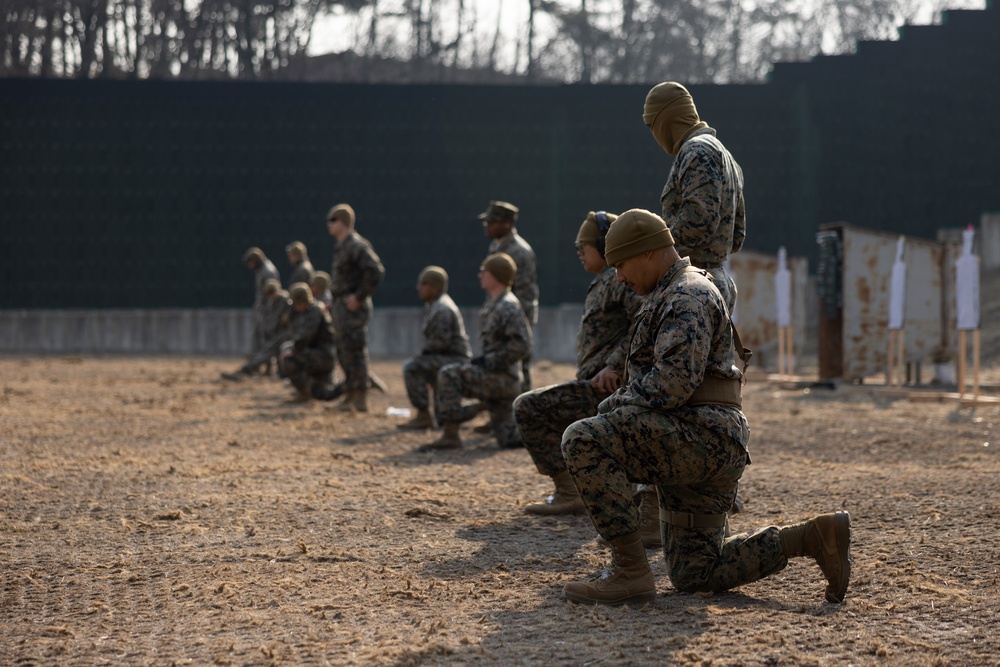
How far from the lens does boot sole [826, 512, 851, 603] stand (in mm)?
4328

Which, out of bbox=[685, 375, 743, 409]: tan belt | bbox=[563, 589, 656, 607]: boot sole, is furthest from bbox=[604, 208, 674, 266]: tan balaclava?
bbox=[563, 589, 656, 607]: boot sole

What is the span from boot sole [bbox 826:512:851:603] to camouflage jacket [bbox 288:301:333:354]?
9.07 m

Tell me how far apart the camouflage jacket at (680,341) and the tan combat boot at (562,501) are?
→ 7.14 ft

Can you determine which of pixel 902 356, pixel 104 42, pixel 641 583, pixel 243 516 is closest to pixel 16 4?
pixel 104 42

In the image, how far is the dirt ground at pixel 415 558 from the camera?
13.2 feet

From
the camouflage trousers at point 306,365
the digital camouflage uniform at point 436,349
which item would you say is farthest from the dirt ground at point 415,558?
the camouflage trousers at point 306,365

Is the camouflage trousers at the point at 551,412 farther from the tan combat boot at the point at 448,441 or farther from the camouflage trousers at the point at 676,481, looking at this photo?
the tan combat boot at the point at 448,441

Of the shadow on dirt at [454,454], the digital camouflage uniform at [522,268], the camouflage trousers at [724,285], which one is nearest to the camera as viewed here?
the camouflage trousers at [724,285]

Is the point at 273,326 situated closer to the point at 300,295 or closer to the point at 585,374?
the point at 300,295

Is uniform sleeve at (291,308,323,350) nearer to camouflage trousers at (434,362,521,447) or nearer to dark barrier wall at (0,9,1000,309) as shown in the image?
camouflage trousers at (434,362,521,447)

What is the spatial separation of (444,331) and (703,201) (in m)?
5.20

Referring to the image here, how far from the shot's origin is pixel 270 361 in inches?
674

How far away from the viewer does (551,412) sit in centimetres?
604

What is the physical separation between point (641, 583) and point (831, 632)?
743 mm
